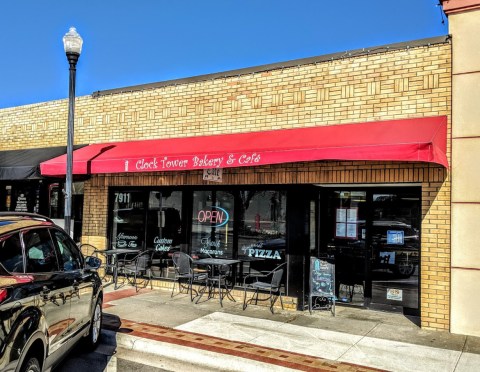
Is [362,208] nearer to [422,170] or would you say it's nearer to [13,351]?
[422,170]

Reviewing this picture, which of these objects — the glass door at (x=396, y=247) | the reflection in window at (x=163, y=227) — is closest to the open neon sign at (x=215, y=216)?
the reflection in window at (x=163, y=227)

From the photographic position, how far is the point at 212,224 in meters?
9.88

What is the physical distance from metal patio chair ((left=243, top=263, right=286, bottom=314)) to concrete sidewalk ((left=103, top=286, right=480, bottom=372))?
0.86 feet

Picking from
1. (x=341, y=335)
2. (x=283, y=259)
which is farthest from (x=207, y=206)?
(x=341, y=335)

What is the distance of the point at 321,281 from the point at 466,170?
3091 mm

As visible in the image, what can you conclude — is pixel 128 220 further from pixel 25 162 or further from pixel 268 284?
pixel 268 284

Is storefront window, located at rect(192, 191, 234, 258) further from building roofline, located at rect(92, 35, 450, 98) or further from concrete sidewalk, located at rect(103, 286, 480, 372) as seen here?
building roofline, located at rect(92, 35, 450, 98)

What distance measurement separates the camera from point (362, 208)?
890 cm

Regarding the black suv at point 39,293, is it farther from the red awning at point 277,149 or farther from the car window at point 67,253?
the red awning at point 277,149

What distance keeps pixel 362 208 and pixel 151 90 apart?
5.33 m

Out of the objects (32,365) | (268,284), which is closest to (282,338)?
(268,284)

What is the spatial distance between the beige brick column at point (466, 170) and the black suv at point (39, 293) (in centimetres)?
534

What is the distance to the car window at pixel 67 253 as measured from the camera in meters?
5.19

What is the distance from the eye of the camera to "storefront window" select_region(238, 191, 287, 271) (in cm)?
900
